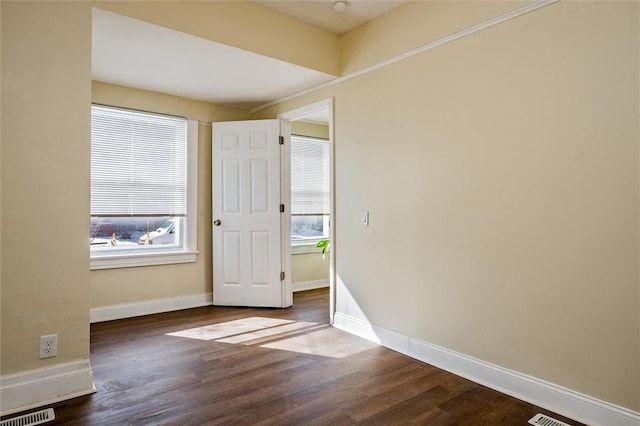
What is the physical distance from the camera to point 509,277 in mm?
2400

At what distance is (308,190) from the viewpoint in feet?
18.5

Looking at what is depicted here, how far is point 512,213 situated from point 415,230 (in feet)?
2.47

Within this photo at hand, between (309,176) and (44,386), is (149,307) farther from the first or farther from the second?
(309,176)

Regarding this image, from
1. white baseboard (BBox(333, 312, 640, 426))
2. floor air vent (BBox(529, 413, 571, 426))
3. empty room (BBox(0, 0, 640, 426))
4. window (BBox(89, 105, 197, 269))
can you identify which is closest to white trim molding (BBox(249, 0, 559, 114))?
empty room (BBox(0, 0, 640, 426))

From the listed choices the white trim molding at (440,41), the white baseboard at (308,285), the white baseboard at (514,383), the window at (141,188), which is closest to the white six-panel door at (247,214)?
the window at (141,188)

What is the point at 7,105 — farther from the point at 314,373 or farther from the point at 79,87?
the point at 314,373

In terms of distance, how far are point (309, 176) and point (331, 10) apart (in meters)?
2.67

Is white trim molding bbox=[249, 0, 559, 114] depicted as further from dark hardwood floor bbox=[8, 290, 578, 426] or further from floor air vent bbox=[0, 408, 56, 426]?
floor air vent bbox=[0, 408, 56, 426]

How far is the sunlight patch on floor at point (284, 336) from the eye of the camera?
10.3 ft

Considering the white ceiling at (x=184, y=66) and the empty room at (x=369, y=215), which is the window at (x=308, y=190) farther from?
the empty room at (x=369, y=215)

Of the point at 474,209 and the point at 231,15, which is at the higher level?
the point at 231,15

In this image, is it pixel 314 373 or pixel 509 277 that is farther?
pixel 314 373

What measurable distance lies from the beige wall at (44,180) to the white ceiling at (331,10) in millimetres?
1459

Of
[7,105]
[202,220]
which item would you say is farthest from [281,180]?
[7,105]
